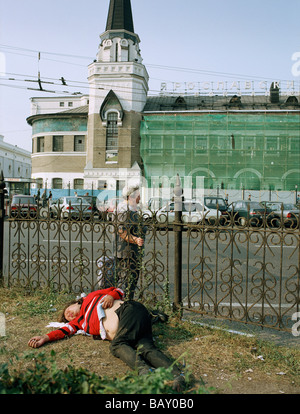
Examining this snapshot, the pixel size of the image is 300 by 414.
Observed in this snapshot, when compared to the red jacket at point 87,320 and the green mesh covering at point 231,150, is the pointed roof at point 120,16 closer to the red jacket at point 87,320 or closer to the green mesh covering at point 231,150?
the green mesh covering at point 231,150

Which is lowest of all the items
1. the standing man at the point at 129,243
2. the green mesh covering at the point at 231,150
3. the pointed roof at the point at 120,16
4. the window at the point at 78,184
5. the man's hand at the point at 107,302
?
the man's hand at the point at 107,302

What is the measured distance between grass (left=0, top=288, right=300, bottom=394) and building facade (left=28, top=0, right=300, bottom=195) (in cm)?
2834

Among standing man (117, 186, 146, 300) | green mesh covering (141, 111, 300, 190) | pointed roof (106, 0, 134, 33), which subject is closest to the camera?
standing man (117, 186, 146, 300)

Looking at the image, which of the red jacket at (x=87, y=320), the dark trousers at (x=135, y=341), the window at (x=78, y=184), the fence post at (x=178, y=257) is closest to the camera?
the dark trousers at (x=135, y=341)

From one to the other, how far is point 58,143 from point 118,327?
1608 inches

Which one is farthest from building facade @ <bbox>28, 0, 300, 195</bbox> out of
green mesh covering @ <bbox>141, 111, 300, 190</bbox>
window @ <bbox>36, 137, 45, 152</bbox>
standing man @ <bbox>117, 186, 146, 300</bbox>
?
standing man @ <bbox>117, 186, 146, 300</bbox>

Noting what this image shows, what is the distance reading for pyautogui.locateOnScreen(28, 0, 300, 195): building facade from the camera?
34.1 meters

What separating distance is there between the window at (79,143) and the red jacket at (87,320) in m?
38.9

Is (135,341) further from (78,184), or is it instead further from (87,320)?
(78,184)

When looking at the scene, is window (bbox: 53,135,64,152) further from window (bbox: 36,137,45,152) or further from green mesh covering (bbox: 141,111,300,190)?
green mesh covering (bbox: 141,111,300,190)

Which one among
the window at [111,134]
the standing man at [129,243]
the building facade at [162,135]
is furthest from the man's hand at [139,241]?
the window at [111,134]

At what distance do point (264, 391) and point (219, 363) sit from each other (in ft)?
1.86

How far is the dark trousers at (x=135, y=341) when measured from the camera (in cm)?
317
